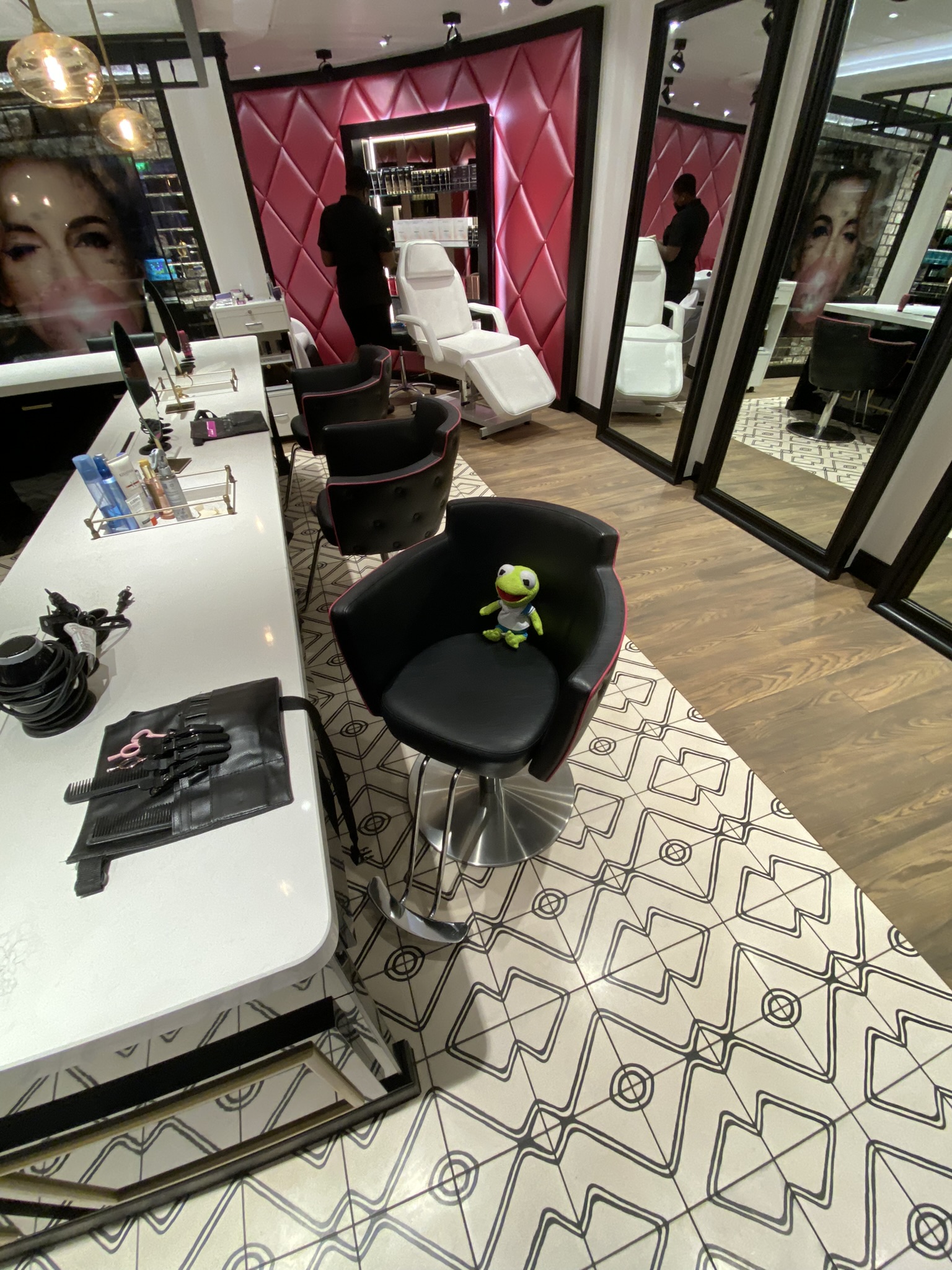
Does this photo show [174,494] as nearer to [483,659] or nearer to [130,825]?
[483,659]

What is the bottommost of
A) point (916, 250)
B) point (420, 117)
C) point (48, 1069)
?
point (48, 1069)

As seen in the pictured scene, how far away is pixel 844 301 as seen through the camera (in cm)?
268

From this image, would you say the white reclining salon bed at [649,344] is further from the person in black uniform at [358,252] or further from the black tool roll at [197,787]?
the black tool roll at [197,787]

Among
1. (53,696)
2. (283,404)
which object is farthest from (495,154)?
(53,696)

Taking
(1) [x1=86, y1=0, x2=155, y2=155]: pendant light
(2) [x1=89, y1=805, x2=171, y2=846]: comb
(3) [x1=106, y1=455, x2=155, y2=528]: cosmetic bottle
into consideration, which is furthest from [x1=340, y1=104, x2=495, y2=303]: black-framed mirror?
(2) [x1=89, y1=805, x2=171, y2=846]: comb

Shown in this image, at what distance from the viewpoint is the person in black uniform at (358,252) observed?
3975mm

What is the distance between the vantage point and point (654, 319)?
3.86m

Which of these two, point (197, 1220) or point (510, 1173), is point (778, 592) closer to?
point (510, 1173)

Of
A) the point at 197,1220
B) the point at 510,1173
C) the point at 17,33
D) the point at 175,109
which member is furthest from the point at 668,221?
the point at 197,1220

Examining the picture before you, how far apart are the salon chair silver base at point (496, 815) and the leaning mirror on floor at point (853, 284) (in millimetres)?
2052

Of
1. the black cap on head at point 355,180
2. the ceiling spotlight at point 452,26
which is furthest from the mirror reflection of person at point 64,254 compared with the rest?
the ceiling spotlight at point 452,26

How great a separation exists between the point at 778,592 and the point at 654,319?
7.60 ft

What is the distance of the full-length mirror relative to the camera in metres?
2.73

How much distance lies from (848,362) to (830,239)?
0.56 meters
